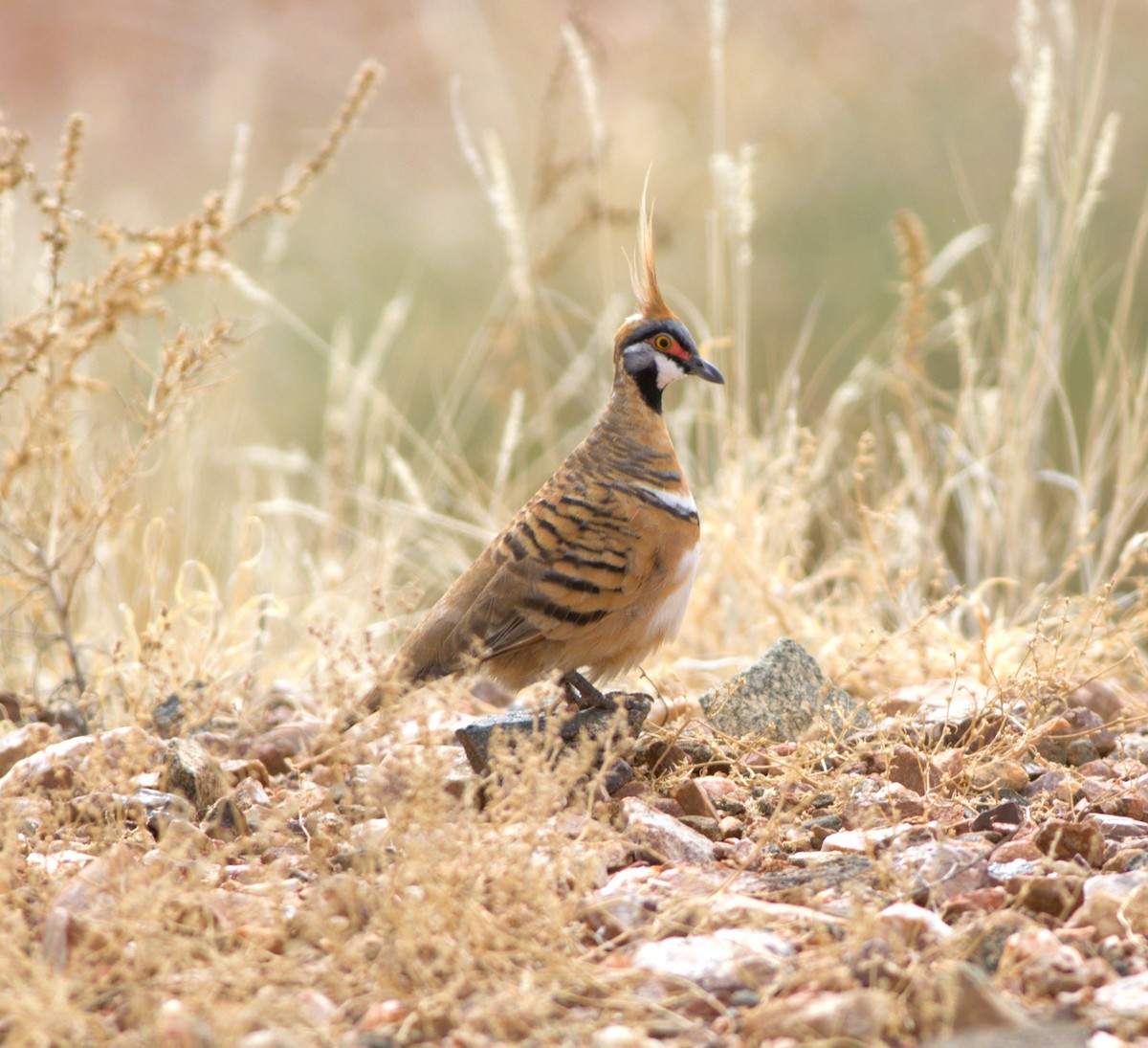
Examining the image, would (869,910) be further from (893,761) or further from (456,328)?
(456,328)

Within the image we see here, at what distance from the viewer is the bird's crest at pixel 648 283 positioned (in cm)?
394

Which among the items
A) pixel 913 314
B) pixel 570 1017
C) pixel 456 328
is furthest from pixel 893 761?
pixel 456 328

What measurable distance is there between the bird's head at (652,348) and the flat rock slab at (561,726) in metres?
0.92

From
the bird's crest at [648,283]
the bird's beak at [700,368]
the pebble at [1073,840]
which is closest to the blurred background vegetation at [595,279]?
the bird's beak at [700,368]

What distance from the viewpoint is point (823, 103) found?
10.5 metres

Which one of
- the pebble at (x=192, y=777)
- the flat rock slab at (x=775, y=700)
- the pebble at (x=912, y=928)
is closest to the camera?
the pebble at (x=912, y=928)

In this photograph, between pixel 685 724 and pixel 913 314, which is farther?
pixel 913 314

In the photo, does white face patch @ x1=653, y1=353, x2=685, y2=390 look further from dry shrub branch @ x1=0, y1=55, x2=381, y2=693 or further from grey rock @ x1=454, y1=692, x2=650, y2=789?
dry shrub branch @ x1=0, y1=55, x2=381, y2=693

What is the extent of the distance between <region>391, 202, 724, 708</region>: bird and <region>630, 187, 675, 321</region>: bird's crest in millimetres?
72

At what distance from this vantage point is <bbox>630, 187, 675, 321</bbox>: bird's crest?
3.94 metres

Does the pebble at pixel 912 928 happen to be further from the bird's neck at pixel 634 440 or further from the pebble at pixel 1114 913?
the bird's neck at pixel 634 440

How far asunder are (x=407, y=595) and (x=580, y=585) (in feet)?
3.70

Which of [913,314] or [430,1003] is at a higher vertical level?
[913,314]

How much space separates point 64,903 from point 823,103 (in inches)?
367
